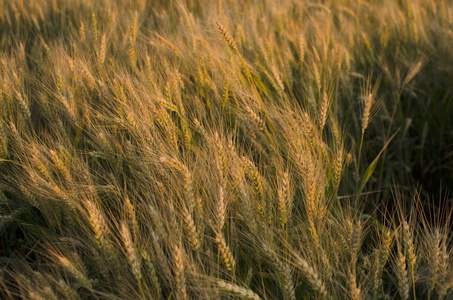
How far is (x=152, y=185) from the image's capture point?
45.1 inches

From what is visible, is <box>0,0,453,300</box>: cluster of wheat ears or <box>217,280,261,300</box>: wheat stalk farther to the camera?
<box>0,0,453,300</box>: cluster of wheat ears

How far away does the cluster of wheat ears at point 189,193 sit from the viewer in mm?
922

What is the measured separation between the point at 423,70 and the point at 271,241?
6.52ft

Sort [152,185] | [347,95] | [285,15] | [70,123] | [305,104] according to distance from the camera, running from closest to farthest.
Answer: [152,185], [70,123], [305,104], [347,95], [285,15]

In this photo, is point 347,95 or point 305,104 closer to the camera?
point 305,104

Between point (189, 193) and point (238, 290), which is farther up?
point (189, 193)

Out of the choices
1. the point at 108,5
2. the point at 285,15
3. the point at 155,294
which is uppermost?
the point at 108,5

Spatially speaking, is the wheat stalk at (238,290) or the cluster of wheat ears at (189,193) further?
the cluster of wheat ears at (189,193)

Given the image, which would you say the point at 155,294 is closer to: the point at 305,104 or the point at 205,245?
the point at 205,245

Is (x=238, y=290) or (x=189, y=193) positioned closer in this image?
(x=238, y=290)

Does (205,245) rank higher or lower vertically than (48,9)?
lower

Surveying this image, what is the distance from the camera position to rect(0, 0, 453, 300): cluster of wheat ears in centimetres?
92

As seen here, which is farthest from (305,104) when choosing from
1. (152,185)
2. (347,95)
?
(152,185)

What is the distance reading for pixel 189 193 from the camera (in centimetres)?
99
